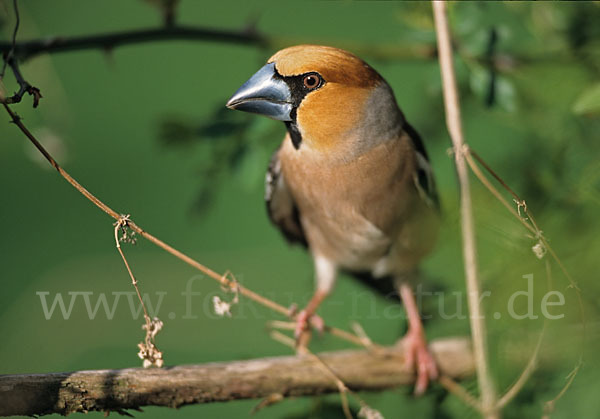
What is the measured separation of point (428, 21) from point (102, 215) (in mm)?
3845

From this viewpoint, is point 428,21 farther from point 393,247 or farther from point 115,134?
point 115,134

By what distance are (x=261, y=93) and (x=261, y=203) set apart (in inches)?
146

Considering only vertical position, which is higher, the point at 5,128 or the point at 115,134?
the point at 115,134

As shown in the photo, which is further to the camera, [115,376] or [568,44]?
[568,44]

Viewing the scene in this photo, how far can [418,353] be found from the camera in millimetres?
2158

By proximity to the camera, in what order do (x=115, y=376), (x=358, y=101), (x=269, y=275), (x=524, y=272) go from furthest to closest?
(x=269, y=275) → (x=358, y=101) → (x=115, y=376) → (x=524, y=272)

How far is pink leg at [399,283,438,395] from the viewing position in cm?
204

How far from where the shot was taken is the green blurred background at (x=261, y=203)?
46.9 inches

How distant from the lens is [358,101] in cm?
189

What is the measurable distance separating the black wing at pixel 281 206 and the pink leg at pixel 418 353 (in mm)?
555

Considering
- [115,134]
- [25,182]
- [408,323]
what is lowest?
[408,323]

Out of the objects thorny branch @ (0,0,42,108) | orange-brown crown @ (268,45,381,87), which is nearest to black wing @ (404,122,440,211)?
orange-brown crown @ (268,45,381,87)

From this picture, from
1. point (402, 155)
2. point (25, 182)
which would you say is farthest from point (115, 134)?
Answer: point (402, 155)

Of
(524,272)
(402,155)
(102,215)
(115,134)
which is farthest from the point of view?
(115,134)
